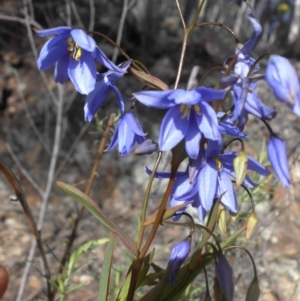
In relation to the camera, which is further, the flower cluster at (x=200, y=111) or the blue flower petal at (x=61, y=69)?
the blue flower petal at (x=61, y=69)

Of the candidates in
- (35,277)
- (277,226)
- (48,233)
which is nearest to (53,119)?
(48,233)

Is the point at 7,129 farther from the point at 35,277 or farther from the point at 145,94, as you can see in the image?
the point at 145,94

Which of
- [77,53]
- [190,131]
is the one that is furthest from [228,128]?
[77,53]

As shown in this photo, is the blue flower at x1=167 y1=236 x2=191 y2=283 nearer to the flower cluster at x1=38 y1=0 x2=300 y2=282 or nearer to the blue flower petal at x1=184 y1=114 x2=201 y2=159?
Answer: the flower cluster at x1=38 y1=0 x2=300 y2=282

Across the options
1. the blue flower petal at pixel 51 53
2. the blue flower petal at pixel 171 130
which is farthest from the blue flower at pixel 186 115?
the blue flower petal at pixel 51 53

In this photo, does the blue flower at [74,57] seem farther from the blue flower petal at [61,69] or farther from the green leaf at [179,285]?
the green leaf at [179,285]

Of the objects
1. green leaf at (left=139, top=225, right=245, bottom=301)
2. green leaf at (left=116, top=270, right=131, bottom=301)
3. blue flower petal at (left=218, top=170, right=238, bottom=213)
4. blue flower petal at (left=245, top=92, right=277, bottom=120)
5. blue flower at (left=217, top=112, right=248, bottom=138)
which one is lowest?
green leaf at (left=116, top=270, right=131, bottom=301)

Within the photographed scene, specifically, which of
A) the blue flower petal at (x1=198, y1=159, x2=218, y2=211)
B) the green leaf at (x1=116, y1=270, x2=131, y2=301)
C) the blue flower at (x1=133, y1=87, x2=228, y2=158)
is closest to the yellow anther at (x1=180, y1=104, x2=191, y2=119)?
the blue flower at (x1=133, y1=87, x2=228, y2=158)
